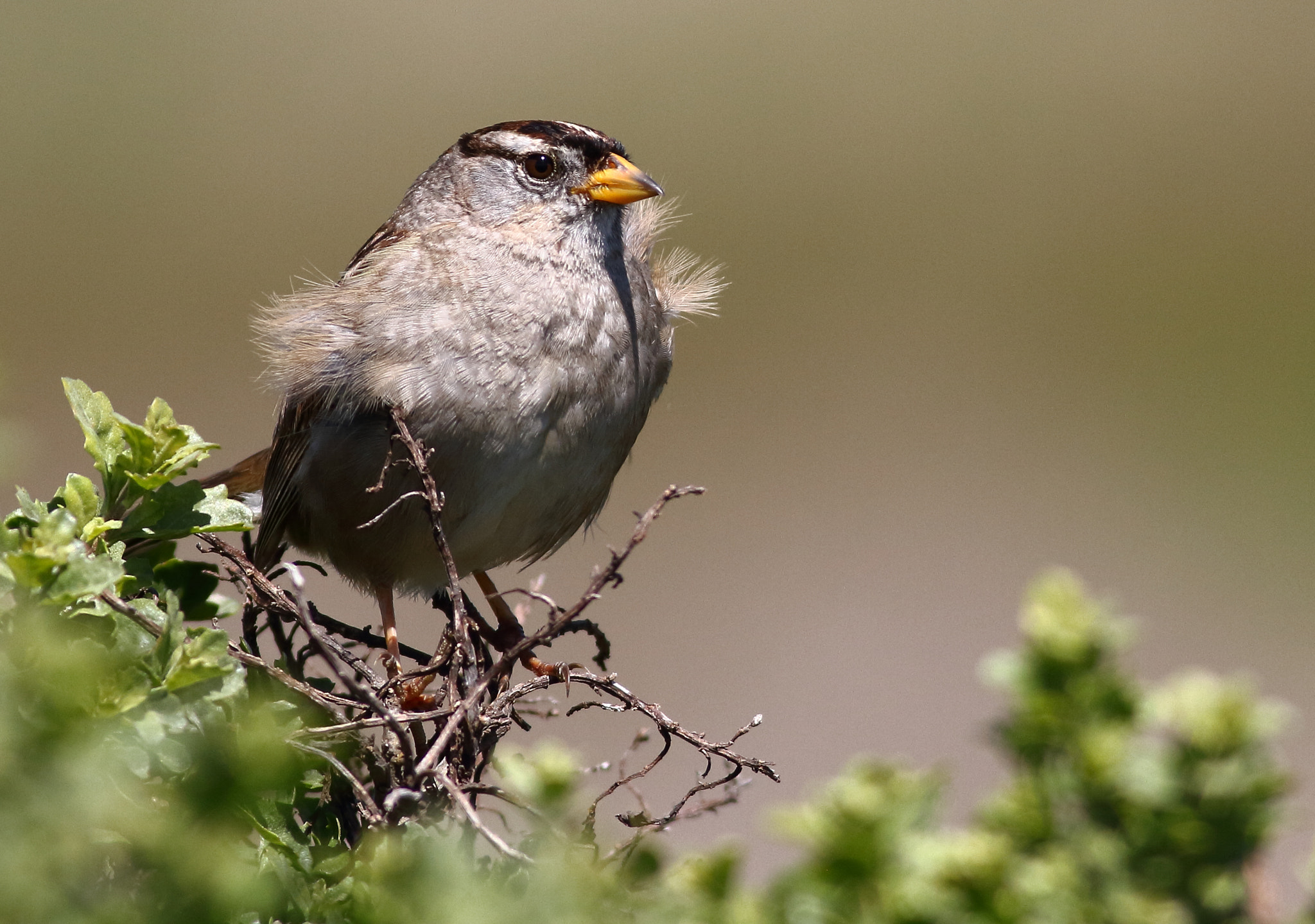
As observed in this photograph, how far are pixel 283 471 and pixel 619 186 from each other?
1247 millimetres

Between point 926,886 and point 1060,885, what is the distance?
20 cm

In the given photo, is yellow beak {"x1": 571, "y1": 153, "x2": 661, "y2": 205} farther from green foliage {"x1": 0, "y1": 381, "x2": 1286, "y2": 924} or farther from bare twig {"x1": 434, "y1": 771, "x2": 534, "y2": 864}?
bare twig {"x1": 434, "y1": 771, "x2": 534, "y2": 864}

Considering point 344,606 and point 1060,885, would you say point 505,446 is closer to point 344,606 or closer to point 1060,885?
point 1060,885

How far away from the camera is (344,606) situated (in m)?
8.03

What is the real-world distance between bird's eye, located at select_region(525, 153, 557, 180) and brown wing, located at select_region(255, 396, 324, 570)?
3.09 ft

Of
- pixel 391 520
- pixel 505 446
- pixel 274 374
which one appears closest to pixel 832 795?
pixel 505 446

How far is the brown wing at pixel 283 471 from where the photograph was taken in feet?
12.0

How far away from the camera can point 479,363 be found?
3.38 metres

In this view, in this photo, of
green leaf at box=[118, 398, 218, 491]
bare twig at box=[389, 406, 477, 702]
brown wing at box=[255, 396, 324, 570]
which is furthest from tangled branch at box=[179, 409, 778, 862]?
brown wing at box=[255, 396, 324, 570]

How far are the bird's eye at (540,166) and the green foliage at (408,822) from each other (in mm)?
1932

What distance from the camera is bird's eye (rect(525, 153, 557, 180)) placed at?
3.94 metres

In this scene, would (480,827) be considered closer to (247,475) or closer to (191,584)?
(191,584)

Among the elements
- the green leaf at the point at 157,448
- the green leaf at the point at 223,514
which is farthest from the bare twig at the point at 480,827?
the green leaf at the point at 157,448

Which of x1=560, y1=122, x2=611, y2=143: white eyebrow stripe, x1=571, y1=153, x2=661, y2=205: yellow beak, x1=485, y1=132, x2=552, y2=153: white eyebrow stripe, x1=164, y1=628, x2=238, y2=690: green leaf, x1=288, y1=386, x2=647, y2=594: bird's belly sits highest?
x1=560, y1=122, x2=611, y2=143: white eyebrow stripe
